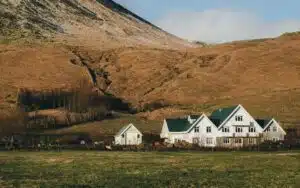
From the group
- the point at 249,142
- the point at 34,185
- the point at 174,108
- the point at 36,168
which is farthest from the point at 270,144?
the point at 174,108

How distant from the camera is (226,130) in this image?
97562 millimetres

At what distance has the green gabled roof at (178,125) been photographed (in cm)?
9856

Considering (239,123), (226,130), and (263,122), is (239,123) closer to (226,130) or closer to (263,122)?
(226,130)

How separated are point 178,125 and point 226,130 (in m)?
7.94

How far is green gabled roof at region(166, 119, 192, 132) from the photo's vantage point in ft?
323

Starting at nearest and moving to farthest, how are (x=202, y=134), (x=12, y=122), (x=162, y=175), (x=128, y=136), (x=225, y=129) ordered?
(x=162, y=175) → (x=202, y=134) → (x=225, y=129) → (x=128, y=136) → (x=12, y=122)

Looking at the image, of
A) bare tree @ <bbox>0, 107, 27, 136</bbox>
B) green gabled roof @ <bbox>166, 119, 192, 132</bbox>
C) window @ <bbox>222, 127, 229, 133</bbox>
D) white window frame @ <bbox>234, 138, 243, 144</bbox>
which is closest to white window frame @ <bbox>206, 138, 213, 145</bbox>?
window @ <bbox>222, 127, 229, 133</bbox>

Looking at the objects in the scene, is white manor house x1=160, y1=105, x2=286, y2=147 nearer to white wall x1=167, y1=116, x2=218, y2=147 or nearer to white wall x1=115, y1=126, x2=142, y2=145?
white wall x1=167, y1=116, x2=218, y2=147

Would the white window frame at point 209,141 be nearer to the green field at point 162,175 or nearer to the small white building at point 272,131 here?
the small white building at point 272,131

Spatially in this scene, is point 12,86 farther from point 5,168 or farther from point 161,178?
point 161,178

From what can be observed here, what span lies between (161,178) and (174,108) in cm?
12182

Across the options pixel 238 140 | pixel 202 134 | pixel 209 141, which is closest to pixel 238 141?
pixel 238 140

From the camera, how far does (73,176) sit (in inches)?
1492

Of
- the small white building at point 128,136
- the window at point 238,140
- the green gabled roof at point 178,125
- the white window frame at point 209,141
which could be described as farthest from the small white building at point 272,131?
the small white building at point 128,136
